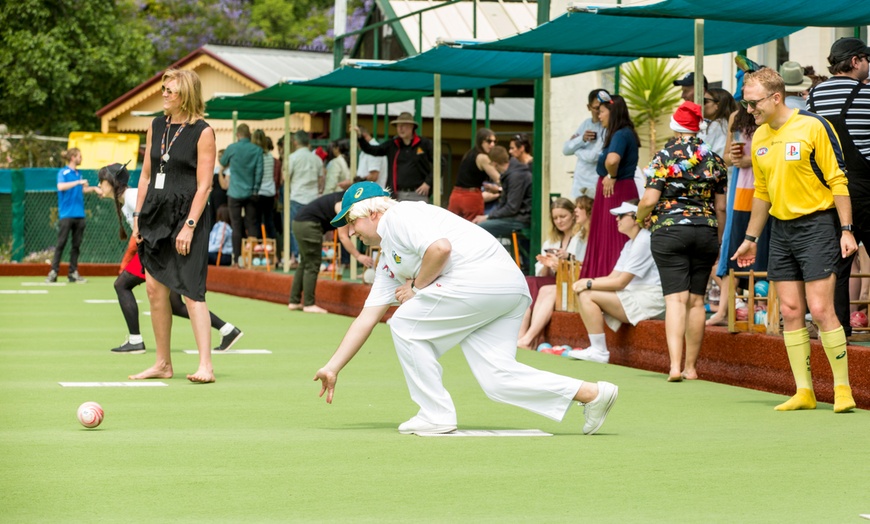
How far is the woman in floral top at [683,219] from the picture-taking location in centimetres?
1007

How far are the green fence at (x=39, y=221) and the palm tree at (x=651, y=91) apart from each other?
1095 centimetres

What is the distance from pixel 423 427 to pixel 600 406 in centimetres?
87

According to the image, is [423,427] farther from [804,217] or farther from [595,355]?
[595,355]

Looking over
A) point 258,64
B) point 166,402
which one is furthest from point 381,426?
point 258,64

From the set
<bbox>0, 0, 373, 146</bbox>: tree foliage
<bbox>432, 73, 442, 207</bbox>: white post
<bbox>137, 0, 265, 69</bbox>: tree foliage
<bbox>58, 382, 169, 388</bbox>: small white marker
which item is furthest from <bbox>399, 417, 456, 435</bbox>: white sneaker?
<bbox>137, 0, 265, 69</bbox>: tree foliage

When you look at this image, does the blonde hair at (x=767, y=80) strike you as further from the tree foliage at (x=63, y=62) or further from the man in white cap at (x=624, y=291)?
the tree foliage at (x=63, y=62)

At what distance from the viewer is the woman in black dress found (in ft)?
31.2

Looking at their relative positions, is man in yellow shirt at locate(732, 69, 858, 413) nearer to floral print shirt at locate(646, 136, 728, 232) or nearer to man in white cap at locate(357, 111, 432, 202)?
floral print shirt at locate(646, 136, 728, 232)

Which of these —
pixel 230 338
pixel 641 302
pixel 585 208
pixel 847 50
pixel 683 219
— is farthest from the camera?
pixel 585 208

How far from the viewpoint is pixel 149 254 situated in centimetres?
960

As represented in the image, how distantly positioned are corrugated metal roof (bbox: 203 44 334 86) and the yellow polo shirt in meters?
24.5

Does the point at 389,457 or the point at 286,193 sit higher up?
the point at 286,193

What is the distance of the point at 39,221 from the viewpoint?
28.0 metres

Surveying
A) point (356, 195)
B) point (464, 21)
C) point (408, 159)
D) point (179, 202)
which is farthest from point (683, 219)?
point (464, 21)
